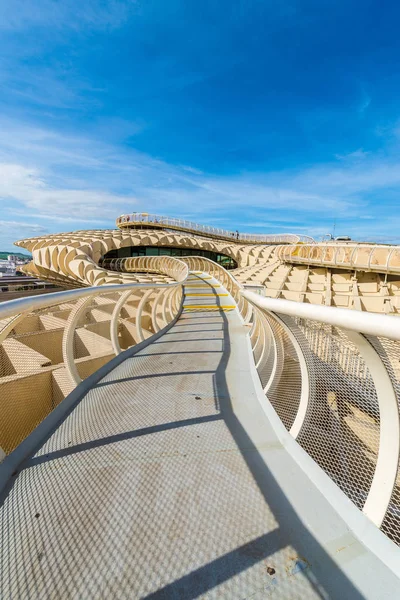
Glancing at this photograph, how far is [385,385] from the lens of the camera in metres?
1.19

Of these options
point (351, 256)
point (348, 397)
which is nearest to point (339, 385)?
point (348, 397)

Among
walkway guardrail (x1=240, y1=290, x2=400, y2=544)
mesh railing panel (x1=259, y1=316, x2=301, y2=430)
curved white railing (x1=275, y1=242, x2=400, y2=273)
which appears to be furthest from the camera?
curved white railing (x1=275, y1=242, x2=400, y2=273)

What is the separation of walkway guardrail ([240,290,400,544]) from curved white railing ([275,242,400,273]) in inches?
540

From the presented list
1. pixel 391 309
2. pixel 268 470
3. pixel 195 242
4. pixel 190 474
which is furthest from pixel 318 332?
pixel 195 242

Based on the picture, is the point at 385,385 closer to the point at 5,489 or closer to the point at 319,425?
the point at 319,425

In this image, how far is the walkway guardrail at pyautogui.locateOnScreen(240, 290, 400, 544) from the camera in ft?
3.85

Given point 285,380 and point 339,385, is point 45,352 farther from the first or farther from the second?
point 339,385

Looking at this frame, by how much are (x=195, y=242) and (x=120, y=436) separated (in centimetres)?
3223

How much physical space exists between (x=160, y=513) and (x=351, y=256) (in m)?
16.1

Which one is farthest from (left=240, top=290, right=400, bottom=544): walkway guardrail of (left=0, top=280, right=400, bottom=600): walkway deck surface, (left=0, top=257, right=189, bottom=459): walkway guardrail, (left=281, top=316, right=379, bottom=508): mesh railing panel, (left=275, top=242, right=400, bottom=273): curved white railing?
(left=275, top=242, right=400, bottom=273): curved white railing

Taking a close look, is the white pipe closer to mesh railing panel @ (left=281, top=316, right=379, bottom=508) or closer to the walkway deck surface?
mesh railing panel @ (left=281, top=316, right=379, bottom=508)

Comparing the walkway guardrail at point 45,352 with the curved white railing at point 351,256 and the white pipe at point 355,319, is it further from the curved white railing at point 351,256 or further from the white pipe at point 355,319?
the curved white railing at point 351,256

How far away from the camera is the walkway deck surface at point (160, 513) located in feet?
3.35

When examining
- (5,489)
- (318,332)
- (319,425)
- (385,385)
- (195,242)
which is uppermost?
(195,242)
